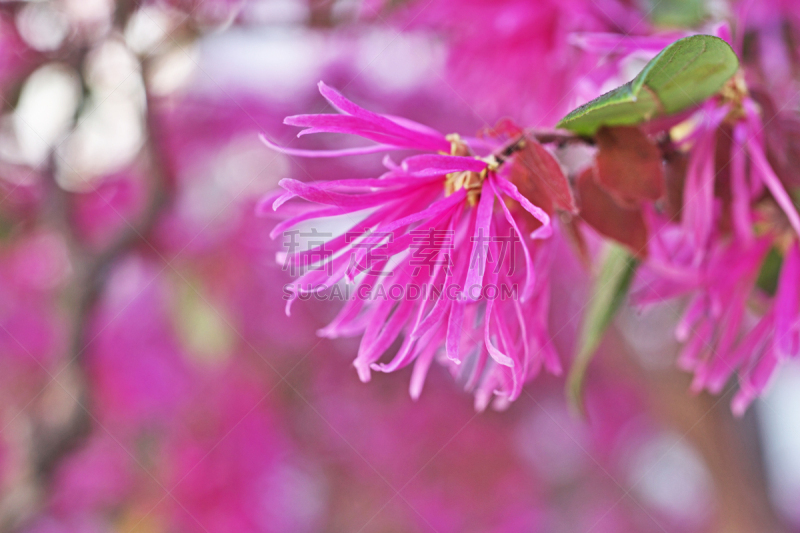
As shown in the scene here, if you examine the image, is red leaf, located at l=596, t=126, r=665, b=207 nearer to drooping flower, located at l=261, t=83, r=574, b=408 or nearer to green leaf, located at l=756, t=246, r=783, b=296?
drooping flower, located at l=261, t=83, r=574, b=408

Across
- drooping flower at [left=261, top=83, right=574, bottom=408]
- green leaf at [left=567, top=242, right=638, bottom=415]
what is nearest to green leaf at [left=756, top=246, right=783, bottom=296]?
green leaf at [left=567, top=242, right=638, bottom=415]

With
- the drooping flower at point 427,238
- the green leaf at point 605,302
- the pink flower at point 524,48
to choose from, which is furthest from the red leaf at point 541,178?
the pink flower at point 524,48

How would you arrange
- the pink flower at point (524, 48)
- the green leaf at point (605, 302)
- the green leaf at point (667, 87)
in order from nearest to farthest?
the green leaf at point (667, 87)
the green leaf at point (605, 302)
the pink flower at point (524, 48)

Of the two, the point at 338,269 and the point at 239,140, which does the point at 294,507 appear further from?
the point at 338,269

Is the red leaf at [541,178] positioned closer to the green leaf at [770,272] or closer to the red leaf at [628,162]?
the red leaf at [628,162]

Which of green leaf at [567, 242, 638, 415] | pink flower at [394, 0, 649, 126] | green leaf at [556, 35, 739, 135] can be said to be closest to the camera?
green leaf at [556, 35, 739, 135]

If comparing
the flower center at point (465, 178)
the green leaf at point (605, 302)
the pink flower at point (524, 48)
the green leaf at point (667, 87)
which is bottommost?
the green leaf at point (605, 302)
